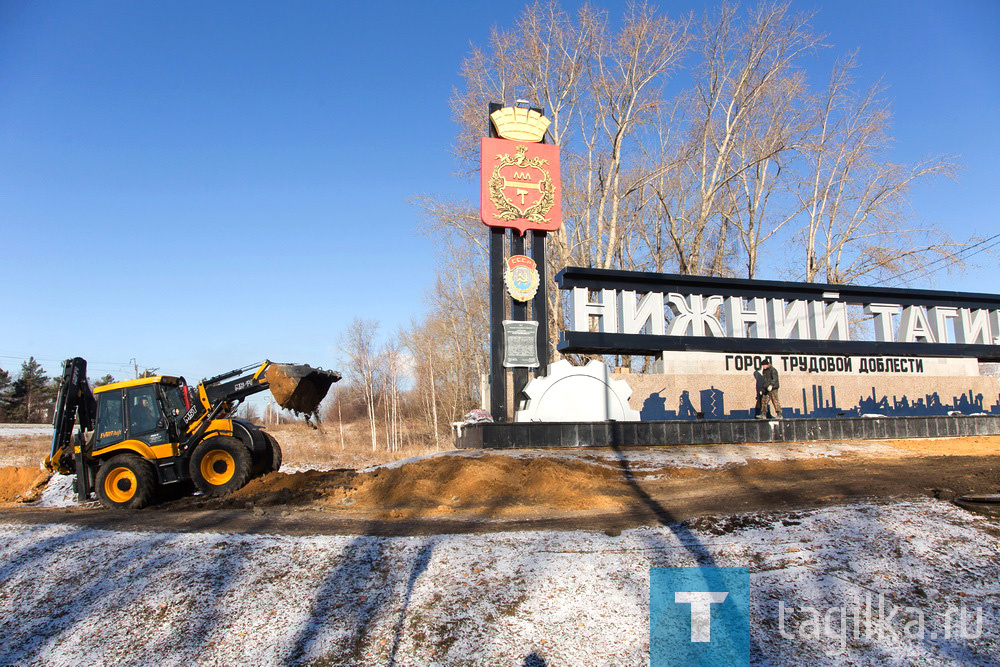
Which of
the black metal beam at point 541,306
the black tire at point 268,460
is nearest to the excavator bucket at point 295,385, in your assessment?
the black tire at point 268,460

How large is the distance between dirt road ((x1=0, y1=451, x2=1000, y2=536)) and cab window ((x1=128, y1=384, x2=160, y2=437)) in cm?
174

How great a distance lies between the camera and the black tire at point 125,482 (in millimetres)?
13203

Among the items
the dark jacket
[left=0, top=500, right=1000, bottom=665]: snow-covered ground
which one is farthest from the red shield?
[left=0, top=500, right=1000, bottom=665]: snow-covered ground

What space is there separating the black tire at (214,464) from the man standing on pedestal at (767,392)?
578 inches

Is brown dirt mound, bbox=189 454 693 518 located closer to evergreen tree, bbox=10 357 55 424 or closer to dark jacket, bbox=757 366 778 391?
dark jacket, bbox=757 366 778 391

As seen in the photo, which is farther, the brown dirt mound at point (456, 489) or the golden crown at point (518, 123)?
the golden crown at point (518, 123)

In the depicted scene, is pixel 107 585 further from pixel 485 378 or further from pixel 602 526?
pixel 485 378

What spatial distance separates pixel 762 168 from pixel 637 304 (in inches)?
842

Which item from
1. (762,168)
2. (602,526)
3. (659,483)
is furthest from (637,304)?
(762,168)

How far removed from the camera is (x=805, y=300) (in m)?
22.9

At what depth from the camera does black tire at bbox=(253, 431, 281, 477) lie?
14617mm

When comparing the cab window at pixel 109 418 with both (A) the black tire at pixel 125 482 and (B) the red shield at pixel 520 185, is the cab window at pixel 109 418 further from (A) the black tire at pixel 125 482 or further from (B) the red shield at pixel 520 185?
(B) the red shield at pixel 520 185

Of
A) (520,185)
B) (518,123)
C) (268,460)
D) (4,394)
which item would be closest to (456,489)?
(268,460)

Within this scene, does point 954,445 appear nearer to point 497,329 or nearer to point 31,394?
point 497,329
